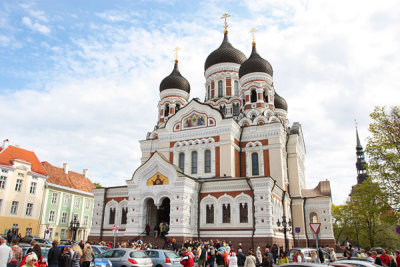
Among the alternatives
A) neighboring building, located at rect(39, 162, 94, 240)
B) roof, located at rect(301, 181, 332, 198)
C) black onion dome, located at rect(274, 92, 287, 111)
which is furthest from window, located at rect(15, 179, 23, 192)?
black onion dome, located at rect(274, 92, 287, 111)

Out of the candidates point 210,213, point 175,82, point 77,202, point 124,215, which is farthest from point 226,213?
point 77,202

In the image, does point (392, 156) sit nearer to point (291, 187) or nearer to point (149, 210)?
point (291, 187)

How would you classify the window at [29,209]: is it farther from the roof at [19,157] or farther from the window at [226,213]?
the window at [226,213]

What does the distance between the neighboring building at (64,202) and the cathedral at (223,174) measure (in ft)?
36.7

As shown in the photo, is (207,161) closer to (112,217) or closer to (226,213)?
(226,213)

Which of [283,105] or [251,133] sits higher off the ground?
[283,105]

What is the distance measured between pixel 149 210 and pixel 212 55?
69.6 feet

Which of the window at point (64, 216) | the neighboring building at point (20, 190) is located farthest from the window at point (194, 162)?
the window at point (64, 216)

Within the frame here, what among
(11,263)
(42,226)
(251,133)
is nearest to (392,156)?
(251,133)

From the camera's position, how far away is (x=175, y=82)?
127 feet

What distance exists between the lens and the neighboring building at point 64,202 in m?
36.3

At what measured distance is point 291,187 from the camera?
31.6 metres

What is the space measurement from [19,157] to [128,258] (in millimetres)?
27355

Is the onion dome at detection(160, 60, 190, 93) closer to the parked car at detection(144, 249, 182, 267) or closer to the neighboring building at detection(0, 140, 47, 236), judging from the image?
the neighboring building at detection(0, 140, 47, 236)
